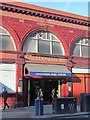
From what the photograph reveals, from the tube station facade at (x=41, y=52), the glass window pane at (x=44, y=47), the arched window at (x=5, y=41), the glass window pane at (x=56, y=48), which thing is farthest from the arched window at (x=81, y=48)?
the arched window at (x=5, y=41)

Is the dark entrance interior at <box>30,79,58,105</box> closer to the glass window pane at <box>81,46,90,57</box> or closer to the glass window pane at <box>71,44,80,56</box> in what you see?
the glass window pane at <box>71,44,80,56</box>

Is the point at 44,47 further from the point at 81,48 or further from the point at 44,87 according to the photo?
the point at 81,48

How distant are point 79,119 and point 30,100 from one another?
432 inches

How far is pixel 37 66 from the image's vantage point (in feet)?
93.1

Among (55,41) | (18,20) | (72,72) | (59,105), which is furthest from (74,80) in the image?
(59,105)

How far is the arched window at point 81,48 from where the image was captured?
3242 centimetres

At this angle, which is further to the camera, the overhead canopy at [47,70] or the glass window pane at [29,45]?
the glass window pane at [29,45]

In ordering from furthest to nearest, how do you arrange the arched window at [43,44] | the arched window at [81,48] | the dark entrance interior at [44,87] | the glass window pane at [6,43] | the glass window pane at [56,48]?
the arched window at [81,48]
the glass window pane at [56,48]
the dark entrance interior at [44,87]
the arched window at [43,44]
the glass window pane at [6,43]

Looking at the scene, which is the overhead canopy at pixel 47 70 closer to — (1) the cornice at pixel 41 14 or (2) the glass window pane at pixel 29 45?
(2) the glass window pane at pixel 29 45

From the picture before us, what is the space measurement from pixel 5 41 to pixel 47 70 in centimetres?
497

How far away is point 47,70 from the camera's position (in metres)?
28.4

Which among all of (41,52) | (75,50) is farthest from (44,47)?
(75,50)

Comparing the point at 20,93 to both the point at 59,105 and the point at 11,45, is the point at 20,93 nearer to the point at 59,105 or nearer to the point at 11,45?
the point at 11,45

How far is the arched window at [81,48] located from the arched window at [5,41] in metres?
7.91
